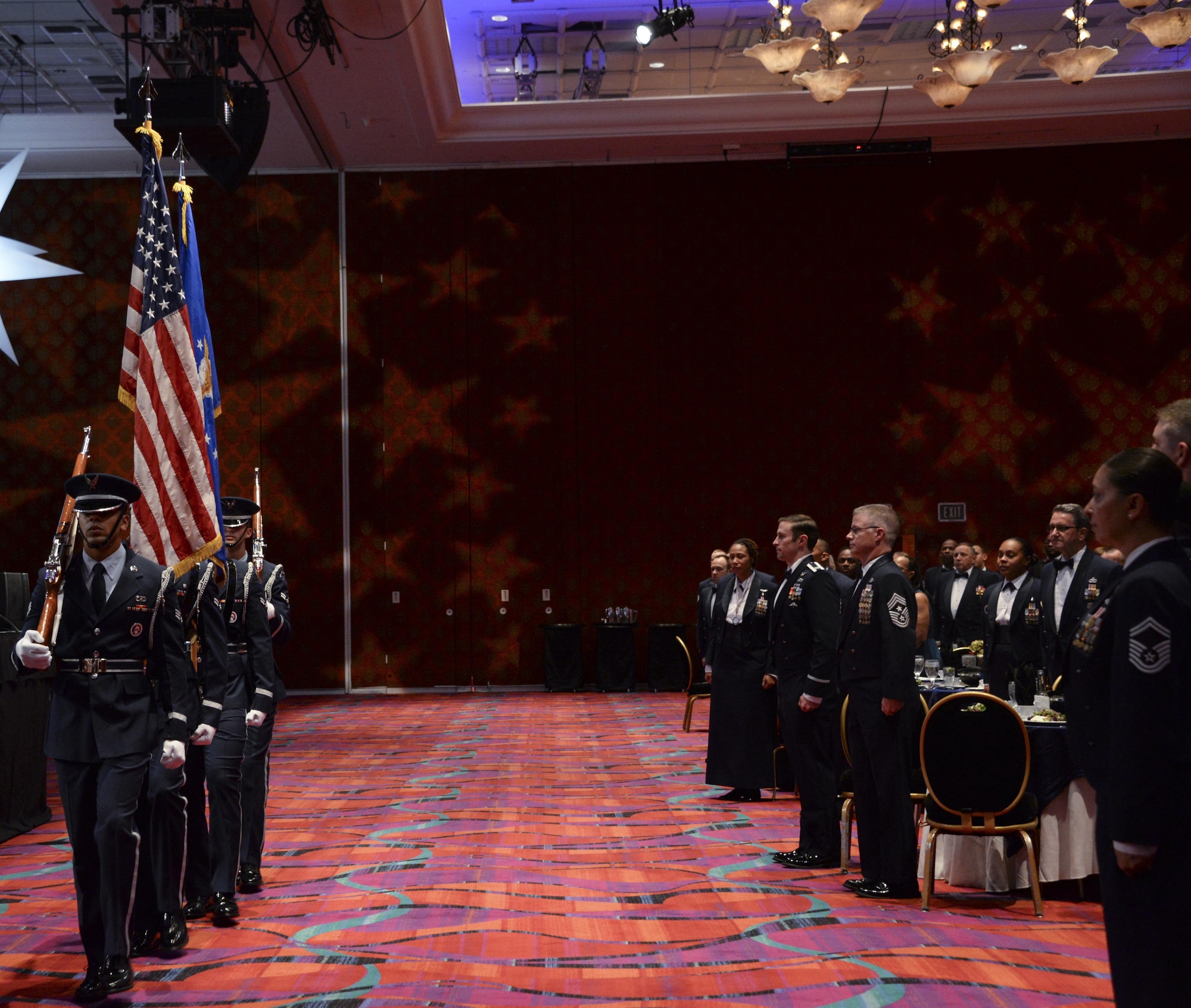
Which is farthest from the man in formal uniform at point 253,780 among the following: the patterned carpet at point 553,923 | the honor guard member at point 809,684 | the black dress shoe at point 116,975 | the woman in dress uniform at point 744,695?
the woman in dress uniform at point 744,695

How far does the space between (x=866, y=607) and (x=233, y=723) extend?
2896 millimetres

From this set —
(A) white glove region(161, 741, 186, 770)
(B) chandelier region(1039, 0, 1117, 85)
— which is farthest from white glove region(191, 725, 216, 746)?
(B) chandelier region(1039, 0, 1117, 85)

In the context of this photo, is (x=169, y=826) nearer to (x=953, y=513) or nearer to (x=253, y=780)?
(x=253, y=780)

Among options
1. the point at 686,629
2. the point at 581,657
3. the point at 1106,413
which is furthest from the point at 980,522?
the point at 581,657

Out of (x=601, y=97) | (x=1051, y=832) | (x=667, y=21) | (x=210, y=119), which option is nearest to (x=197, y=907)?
(x=1051, y=832)

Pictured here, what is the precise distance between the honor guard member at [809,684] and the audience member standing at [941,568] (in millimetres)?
6814

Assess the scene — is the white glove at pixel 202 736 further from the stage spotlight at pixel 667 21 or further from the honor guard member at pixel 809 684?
the stage spotlight at pixel 667 21

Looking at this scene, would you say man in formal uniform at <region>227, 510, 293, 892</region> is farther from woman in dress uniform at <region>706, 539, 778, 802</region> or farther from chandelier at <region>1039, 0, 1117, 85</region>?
chandelier at <region>1039, 0, 1117, 85</region>

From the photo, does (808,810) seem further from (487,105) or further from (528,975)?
(487,105)

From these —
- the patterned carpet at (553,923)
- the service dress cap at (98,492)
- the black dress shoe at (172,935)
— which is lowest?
the patterned carpet at (553,923)

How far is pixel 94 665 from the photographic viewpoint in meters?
3.91

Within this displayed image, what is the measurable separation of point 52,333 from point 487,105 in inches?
252

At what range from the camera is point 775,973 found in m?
3.95

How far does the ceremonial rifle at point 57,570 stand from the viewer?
3861 mm
